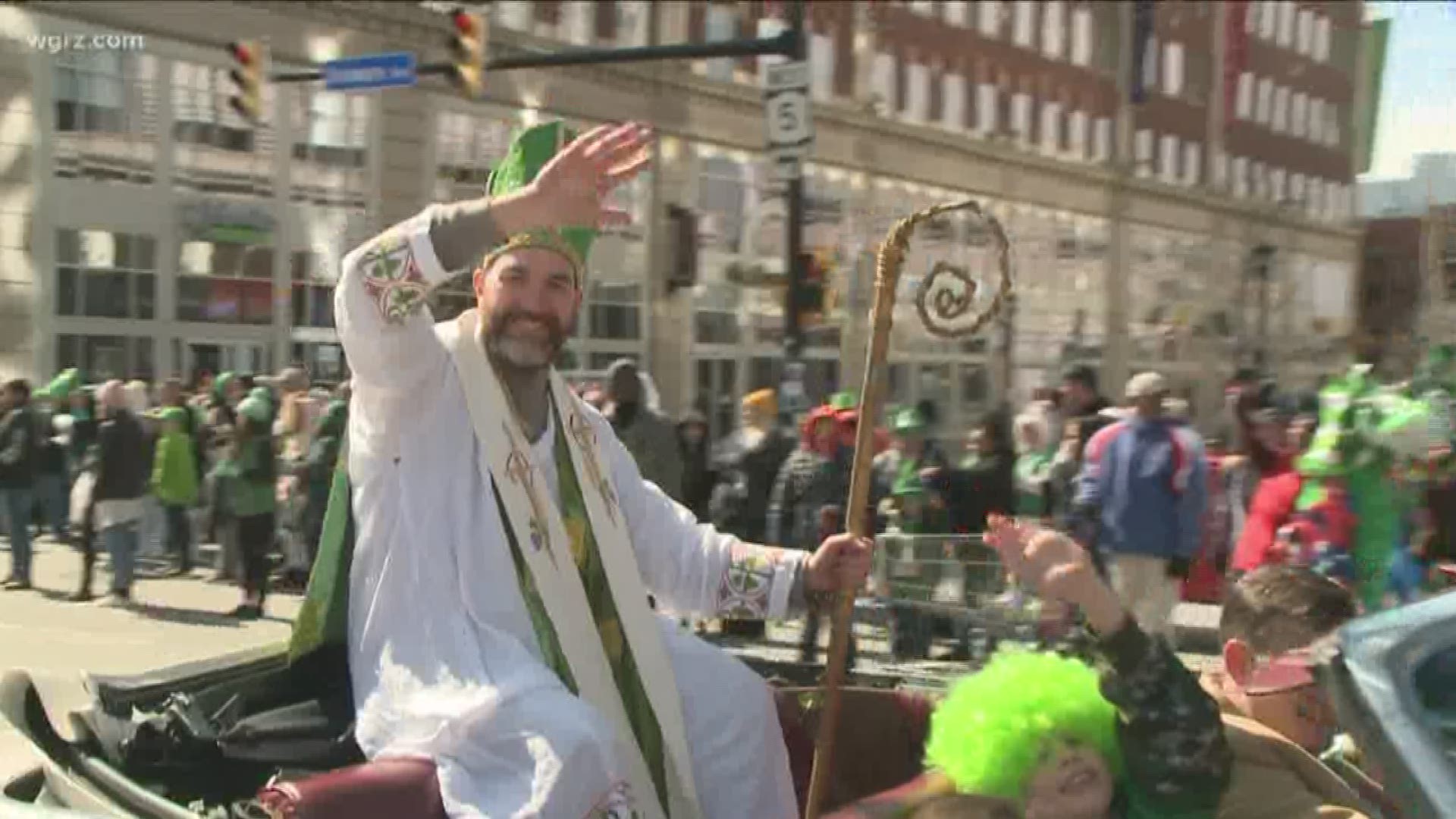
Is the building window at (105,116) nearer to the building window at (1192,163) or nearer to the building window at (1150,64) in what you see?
the building window at (1150,64)

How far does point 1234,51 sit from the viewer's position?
51875 mm

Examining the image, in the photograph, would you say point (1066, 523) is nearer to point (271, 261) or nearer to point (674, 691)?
point (674, 691)

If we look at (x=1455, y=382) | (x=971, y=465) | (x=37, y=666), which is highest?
(x=1455, y=382)

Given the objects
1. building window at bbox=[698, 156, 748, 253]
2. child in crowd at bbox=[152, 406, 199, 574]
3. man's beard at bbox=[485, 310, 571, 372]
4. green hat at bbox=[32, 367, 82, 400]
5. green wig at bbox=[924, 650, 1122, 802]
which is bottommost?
child in crowd at bbox=[152, 406, 199, 574]

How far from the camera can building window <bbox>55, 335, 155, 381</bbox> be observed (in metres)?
21.1

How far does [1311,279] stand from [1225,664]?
57.7 metres

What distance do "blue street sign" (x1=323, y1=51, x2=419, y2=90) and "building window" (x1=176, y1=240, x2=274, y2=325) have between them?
582cm

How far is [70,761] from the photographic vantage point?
307 centimetres

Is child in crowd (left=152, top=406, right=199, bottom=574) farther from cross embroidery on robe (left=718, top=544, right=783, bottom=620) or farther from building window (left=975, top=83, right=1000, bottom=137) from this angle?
building window (left=975, top=83, right=1000, bottom=137)

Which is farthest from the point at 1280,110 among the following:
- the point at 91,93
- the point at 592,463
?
the point at 592,463

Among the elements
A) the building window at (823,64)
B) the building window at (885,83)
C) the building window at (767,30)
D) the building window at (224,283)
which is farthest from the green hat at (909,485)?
the building window at (885,83)

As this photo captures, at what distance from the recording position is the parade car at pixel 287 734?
2.16 meters

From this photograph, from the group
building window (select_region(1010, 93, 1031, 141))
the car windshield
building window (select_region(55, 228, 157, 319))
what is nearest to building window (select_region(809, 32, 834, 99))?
building window (select_region(1010, 93, 1031, 141))

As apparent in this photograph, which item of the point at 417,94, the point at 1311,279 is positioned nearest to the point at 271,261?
the point at 417,94
